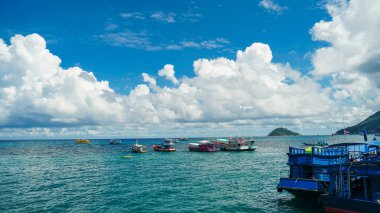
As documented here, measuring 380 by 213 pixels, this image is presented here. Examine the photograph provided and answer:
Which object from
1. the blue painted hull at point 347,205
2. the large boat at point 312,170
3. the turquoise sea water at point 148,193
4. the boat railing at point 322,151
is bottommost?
the turquoise sea water at point 148,193

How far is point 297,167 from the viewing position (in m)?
35.8

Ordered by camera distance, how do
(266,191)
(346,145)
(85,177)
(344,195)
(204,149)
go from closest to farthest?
(344,195)
(346,145)
(266,191)
(85,177)
(204,149)

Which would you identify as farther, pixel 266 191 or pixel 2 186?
pixel 2 186

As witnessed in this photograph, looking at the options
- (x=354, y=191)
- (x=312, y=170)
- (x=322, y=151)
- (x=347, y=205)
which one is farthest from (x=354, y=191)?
(x=322, y=151)

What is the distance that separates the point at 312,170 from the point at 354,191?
17.2ft

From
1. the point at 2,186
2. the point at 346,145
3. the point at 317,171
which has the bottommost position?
the point at 2,186

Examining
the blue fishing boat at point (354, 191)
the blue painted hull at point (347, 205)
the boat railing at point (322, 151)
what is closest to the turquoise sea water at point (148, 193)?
the blue painted hull at point (347, 205)

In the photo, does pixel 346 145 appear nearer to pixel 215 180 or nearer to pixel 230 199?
pixel 230 199

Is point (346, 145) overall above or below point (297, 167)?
above

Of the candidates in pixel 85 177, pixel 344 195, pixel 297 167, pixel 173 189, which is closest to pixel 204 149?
pixel 85 177

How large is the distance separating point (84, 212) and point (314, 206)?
24883 mm

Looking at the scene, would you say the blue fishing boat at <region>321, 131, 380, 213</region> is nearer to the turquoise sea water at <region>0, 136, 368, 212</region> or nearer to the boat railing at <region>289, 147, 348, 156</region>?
the turquoise sea water at <region>0, 136, 368, 212</region>

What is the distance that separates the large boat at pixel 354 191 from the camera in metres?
26.2

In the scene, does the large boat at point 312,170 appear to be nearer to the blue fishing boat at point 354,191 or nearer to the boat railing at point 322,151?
the boat railing at point 322,151
